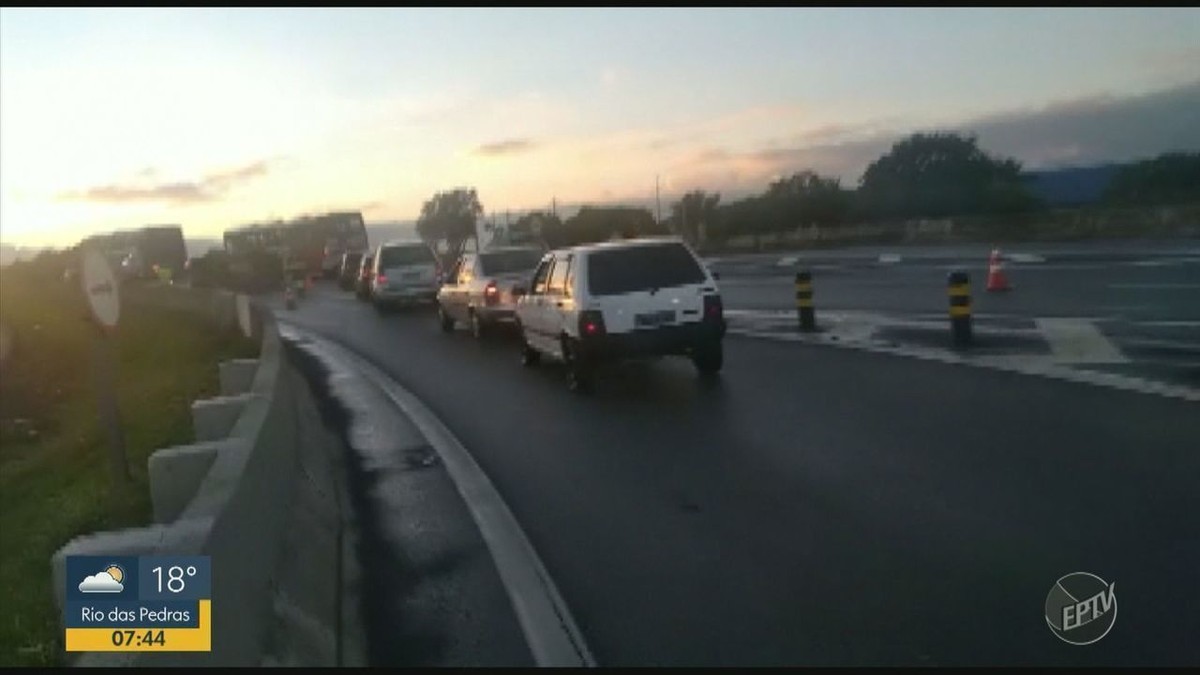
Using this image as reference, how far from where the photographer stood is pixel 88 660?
16.3ft

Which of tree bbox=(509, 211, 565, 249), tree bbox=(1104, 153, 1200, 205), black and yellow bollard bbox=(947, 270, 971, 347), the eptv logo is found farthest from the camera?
tree bbox=(509, 211, 565, 249)

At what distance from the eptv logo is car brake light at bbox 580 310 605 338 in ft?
35.2

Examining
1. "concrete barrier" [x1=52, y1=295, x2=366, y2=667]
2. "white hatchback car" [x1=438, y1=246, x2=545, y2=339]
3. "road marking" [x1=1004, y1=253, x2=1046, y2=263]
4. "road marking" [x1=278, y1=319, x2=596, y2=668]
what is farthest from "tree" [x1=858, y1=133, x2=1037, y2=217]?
"concrete barrier" [x1=52, y1=295, x2=366, y2=667]

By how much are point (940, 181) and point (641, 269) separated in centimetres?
4885

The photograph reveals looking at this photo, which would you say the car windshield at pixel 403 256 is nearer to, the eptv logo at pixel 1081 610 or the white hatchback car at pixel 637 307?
the white hatchback car at pixel 637 307

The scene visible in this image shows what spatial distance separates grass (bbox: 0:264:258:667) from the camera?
12164 mm

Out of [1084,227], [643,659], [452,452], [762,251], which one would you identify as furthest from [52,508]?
[762,251]

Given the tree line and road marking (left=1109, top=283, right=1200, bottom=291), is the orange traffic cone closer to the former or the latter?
road marking (left=1109, top=283, right=1200, bottom=291)

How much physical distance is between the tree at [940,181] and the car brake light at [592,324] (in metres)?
43.9

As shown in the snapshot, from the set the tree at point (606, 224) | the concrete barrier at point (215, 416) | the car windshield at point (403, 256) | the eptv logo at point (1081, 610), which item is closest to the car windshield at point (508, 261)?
the tree at point (606, 224)

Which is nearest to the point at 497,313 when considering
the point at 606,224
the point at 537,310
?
the point at 537,310

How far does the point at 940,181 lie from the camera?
6481 cm

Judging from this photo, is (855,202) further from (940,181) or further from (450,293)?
(450,293)
